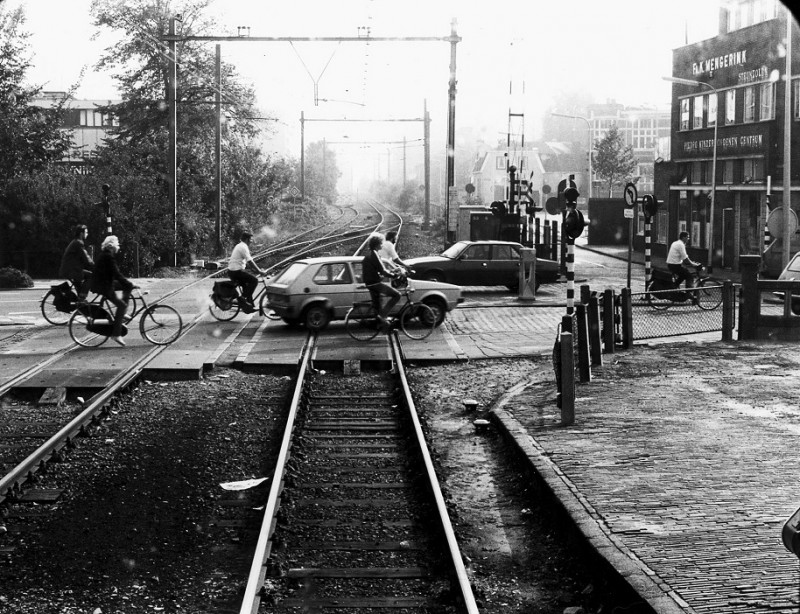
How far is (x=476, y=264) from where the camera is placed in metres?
27.1

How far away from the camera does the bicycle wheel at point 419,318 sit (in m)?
18.0

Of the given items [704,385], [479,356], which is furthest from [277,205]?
[704,385]

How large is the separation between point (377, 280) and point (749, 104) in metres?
27.4

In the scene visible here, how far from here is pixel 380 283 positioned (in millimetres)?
17266

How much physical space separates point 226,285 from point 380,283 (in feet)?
12.6

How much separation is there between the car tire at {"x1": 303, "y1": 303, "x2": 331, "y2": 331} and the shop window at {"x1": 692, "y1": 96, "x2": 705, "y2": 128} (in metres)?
30.1

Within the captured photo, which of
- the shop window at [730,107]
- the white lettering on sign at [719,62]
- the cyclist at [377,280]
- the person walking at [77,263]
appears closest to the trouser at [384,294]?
the cyclist at [377,280]

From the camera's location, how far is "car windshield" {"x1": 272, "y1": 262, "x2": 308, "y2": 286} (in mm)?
18688

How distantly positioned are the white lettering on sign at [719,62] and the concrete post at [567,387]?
3292 cm

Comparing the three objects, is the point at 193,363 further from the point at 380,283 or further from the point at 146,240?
the point at 146,240

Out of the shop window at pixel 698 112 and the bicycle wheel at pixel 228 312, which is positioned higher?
the shop window at pixel 698 112

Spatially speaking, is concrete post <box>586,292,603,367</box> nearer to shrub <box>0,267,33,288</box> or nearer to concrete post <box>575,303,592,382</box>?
concrete post <box>575,303,592,382</box>

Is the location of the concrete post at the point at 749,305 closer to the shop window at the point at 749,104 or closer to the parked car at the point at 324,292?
the parked car at the point at 324,292

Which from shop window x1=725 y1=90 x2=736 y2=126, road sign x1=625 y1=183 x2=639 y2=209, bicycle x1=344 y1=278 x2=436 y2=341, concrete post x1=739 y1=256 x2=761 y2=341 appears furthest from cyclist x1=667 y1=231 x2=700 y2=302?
shop window x1=725 y1=90 x2=736 y2=126
